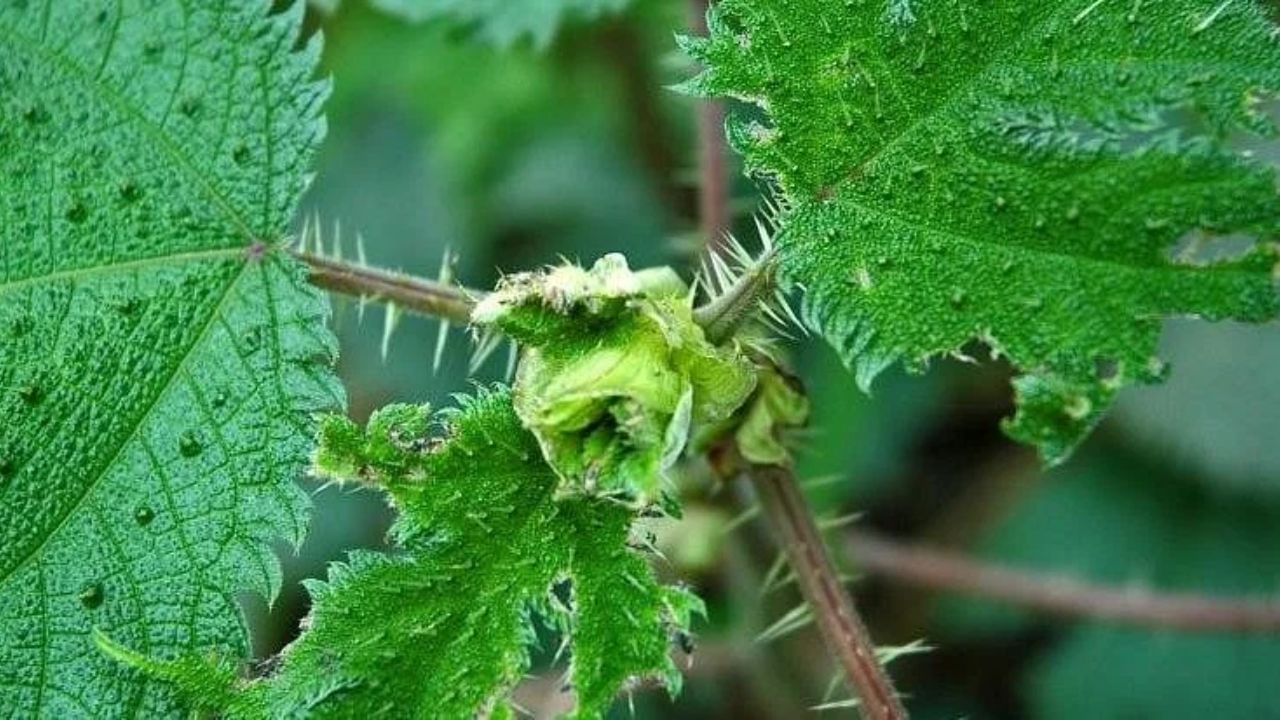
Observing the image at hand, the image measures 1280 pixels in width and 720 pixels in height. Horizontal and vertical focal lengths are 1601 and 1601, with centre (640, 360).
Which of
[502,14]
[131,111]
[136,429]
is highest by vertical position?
[502,14]

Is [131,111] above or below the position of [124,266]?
above

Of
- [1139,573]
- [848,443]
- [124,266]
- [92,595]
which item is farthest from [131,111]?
[1139,573]

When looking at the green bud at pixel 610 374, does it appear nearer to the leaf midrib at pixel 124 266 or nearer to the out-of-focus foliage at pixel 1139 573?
the leaf midrib at pixel 124 266

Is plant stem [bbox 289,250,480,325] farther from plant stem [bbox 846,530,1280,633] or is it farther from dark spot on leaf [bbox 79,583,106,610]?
plant stem [bbox 846,530,1280,633]

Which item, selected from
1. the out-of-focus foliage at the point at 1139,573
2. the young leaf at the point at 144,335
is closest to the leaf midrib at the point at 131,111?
the young leaf at the point at 144,335

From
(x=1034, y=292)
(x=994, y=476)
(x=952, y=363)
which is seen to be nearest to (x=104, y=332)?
(x=1034, y=292)

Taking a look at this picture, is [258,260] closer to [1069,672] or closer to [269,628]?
[269,628]

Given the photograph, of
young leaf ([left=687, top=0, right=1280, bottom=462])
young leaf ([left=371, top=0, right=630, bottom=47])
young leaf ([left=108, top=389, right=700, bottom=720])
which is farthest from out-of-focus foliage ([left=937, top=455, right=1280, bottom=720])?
young leaf ([left=108, top=389, right=700, bottom=720])

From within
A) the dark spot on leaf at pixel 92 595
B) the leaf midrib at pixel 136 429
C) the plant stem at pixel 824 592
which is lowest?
the plant stem at pixel 824 592

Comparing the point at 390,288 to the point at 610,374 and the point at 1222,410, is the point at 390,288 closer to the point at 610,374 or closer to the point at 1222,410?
the point at 610,374
